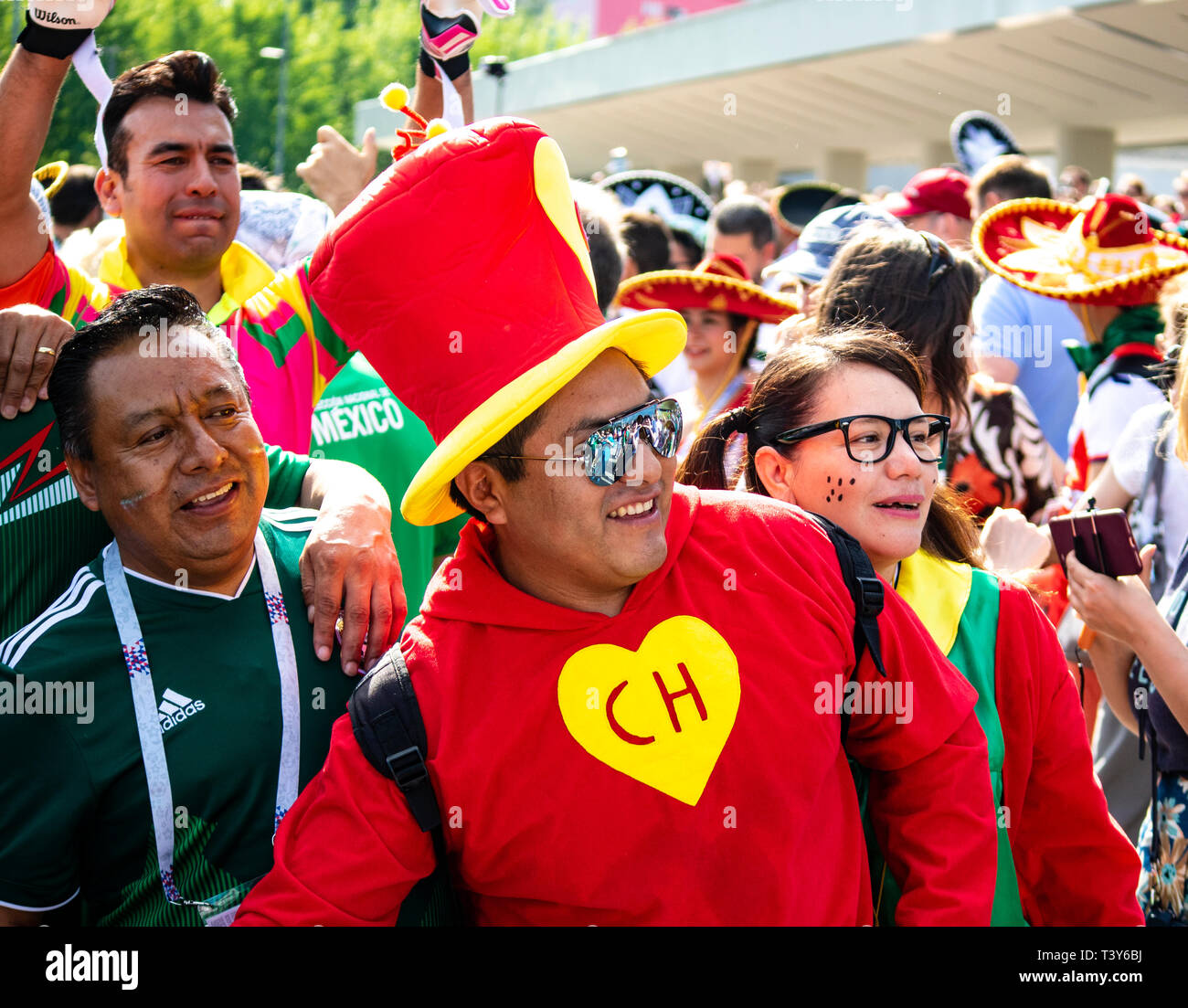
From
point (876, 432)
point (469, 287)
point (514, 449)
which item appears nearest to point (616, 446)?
point (514, 449)

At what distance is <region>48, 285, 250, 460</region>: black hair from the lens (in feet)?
7.15

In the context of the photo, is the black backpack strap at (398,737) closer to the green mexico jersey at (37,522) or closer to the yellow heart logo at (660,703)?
the yellow heart logo at (660,703)

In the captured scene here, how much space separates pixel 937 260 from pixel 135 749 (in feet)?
7.10

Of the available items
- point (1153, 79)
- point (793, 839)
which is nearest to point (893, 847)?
point (793, 839)

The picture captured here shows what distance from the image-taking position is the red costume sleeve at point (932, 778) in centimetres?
195

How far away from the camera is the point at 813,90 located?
1944 centimetres

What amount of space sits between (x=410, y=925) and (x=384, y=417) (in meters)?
1.95

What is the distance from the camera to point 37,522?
2.37 m

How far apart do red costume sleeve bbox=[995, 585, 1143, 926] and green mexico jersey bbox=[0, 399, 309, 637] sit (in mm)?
1766

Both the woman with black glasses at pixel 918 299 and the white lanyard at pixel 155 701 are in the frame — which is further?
the woman with black glasses at pixel 918 299

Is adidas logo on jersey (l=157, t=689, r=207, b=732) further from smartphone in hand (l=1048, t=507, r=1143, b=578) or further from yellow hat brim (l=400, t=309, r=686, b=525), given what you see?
smartphone in hand (l=1048, t=507, r=1143, b=578)

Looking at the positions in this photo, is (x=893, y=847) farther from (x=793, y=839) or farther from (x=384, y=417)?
(x=384, y=417)

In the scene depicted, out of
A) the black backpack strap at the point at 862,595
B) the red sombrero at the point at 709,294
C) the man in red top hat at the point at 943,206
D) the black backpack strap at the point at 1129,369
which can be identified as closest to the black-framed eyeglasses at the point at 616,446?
the black backpack strap at the point at 862,595

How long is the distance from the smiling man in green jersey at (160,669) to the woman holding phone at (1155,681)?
5.12 ft
